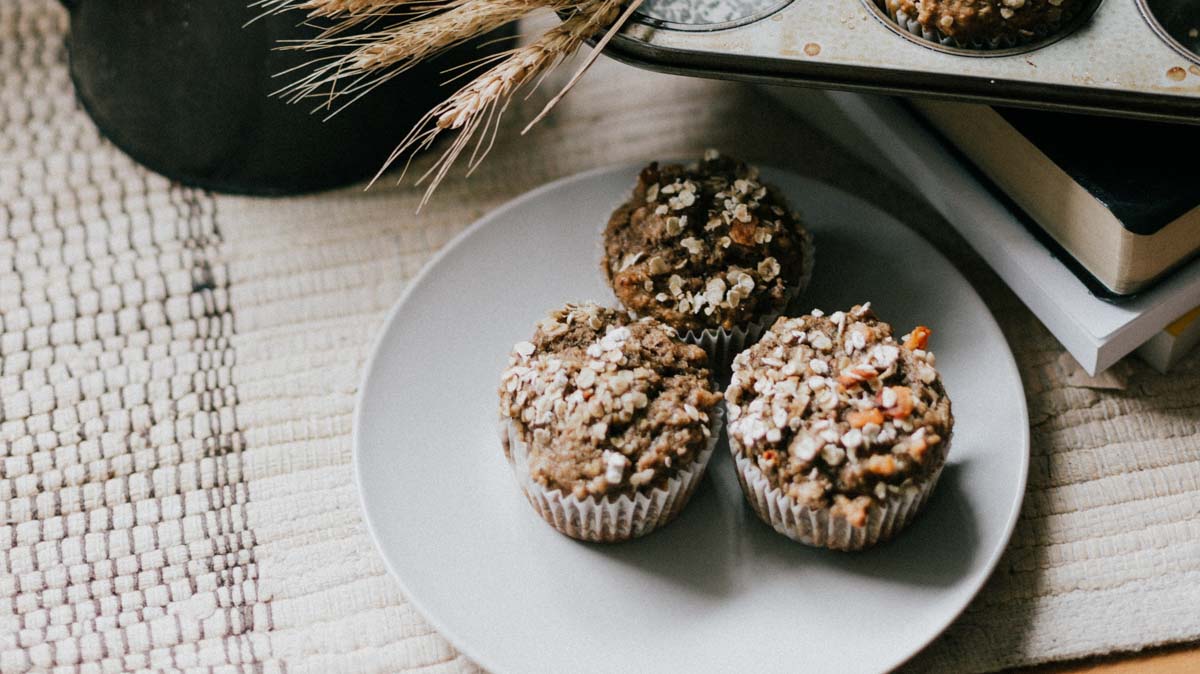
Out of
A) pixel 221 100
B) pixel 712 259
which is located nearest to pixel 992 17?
pixel 712 259

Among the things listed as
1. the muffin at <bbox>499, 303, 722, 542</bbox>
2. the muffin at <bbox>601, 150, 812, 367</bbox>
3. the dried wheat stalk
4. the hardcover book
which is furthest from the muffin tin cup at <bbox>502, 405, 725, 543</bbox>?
the hardcover book

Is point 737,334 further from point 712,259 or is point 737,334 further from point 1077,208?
point 1077,208

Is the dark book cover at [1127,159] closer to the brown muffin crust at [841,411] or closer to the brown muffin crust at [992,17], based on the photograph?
the brown muffin crust at [992,17]

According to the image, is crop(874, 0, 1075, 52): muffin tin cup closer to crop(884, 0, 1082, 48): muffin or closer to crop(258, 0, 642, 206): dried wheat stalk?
crop(884, 0, 1082, 48): muffin

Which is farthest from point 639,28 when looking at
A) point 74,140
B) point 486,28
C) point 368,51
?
point 74,140

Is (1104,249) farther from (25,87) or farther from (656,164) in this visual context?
(25,87)

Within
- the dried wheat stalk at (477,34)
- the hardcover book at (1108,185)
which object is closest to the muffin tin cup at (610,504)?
the dried wheat stalk at (477,34)
